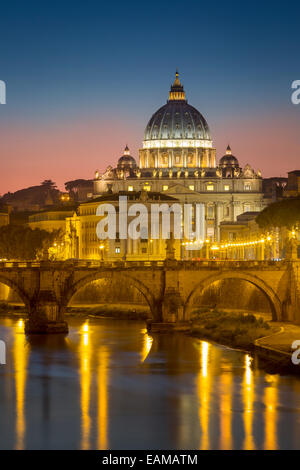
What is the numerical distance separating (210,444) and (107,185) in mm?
147681

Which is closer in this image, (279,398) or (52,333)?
(279,398)

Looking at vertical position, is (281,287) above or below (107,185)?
below

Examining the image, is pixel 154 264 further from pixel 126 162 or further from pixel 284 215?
pixel 126 162

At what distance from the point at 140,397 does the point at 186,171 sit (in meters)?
144

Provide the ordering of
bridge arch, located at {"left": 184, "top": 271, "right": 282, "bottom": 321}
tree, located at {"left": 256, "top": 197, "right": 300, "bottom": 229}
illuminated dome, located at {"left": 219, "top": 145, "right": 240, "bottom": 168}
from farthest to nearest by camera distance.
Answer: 1. illuminated dome, located at {"left": 219, "top": 145, "right": 240, "bottom": 168}
2. tree, located at {"left": 256, "top": 197, "right": 300, "bottom": 229}
3. bridge arch, located at {"left": 184, "top": 271, "right": 282, "bottom": 321}

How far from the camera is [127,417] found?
1483 inches

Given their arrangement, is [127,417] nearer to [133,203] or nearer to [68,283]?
[68,283]

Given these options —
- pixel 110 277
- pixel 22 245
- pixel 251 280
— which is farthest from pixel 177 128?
pixel 110 277

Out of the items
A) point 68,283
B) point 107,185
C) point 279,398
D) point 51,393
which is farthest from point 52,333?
point 107,185

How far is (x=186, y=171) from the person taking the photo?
183625 mm

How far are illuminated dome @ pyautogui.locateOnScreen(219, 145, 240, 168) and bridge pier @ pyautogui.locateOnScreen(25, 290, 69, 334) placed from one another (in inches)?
5044

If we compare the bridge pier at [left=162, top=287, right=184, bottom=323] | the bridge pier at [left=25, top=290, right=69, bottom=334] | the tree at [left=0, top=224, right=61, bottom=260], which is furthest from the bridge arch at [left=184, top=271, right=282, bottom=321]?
the tree at [left=0, top=224, right=61, bottom=260]

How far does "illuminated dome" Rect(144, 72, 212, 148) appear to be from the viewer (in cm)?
18962

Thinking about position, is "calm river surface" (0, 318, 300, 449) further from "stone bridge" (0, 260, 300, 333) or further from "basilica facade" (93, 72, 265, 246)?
"basilica facade" (93, 72, 265, 246)
